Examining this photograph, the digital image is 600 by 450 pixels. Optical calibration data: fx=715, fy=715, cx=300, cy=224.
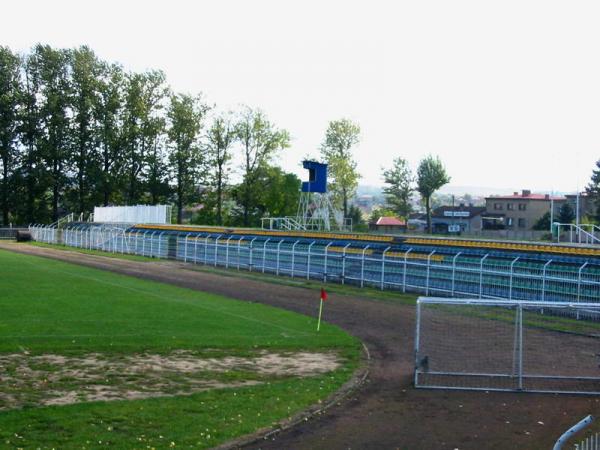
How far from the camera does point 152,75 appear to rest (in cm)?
9212

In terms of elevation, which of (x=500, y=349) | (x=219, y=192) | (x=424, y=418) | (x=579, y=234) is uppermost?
(x=219, y=192)

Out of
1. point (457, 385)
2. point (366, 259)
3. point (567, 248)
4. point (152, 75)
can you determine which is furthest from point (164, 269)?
point (152, 75)

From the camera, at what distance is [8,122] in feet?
286

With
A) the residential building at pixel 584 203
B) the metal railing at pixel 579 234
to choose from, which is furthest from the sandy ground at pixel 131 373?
the residential building at pixel 584 203

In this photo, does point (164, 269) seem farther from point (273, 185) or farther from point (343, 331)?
point (273, 185)

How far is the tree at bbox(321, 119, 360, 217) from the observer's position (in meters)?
87.9

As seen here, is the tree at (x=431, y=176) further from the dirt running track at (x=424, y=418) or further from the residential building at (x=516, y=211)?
the dirt running track at (x=424, y=418)

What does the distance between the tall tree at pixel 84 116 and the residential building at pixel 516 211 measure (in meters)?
53.2

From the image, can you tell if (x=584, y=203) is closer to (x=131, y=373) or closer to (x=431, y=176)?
(x=431, y=176)

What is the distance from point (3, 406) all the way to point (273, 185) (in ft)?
261

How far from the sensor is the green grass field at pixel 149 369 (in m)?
10.5

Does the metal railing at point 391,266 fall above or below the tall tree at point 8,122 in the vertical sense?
below

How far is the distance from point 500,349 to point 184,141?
261 ft

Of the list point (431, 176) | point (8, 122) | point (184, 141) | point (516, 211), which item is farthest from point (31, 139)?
point (516, 211)
